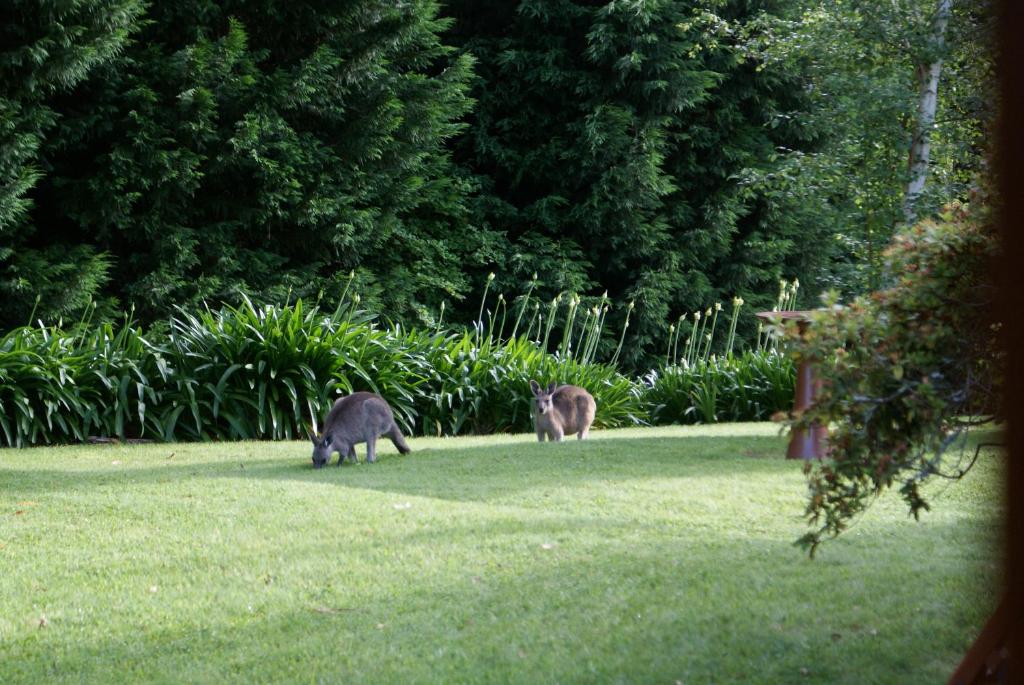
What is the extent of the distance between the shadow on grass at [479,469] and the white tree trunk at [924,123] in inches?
101

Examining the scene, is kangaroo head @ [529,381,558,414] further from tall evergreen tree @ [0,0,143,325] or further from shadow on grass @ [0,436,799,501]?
tall evergreen tree @ [0,0,143,325]

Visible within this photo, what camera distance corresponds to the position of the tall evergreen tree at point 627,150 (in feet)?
56.8

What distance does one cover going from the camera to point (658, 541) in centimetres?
493

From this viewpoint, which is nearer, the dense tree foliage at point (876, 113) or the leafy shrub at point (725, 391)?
the dense tree foliage at point (876, 113)

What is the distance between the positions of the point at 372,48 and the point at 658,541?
1142 centimetres

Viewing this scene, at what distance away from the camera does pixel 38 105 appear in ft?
40.2

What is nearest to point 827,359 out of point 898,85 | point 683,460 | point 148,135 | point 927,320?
point 927,320

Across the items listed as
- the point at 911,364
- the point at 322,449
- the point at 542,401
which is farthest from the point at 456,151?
the point at 911,364

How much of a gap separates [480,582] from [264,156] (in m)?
10.8

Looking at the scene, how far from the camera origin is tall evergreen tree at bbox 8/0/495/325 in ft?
43.4

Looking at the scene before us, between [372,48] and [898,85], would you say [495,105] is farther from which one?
[898,85]

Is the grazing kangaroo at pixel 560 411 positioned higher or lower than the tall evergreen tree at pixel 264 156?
lower

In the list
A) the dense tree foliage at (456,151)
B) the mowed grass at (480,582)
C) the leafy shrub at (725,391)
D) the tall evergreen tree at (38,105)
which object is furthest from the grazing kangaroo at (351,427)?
the tall evergreen tree at (38,105)

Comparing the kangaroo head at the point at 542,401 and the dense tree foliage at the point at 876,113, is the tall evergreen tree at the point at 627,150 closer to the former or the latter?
the dense tree foliage at the point at 876,113
